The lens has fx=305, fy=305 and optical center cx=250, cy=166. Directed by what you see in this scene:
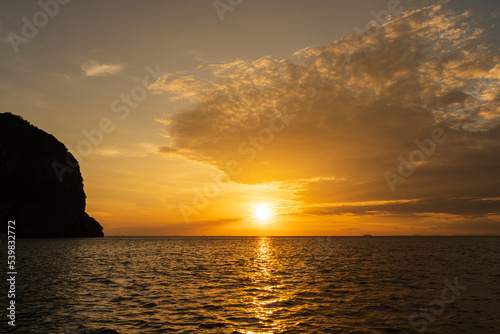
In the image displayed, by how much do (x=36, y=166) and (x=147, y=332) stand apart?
7023 inches

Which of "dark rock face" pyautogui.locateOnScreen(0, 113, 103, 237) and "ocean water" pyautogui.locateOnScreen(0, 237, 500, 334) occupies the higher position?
"dark rock face" pyautogui.locateOnScreen(0, 113, 103, 237)

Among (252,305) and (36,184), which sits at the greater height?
(36,184)

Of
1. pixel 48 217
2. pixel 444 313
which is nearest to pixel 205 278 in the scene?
pixel 444 313

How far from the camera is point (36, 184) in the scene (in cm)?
15788

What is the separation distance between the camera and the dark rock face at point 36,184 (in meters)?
150

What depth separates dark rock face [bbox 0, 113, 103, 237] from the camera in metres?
150

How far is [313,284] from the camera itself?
120 ft

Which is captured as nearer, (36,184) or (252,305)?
(252,305)

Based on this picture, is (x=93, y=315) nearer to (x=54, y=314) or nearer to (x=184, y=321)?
(x=54, y=314)

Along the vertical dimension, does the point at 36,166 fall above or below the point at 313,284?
above

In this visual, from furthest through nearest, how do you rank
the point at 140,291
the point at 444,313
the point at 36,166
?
the point at 36,166
the point at 140,291
the point at 444,313

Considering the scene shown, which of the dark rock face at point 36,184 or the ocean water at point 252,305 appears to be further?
the dark rock face at point 36,184

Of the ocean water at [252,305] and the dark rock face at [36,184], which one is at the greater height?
the dark rock face at [36,184]

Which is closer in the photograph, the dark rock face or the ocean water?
the ocean water
